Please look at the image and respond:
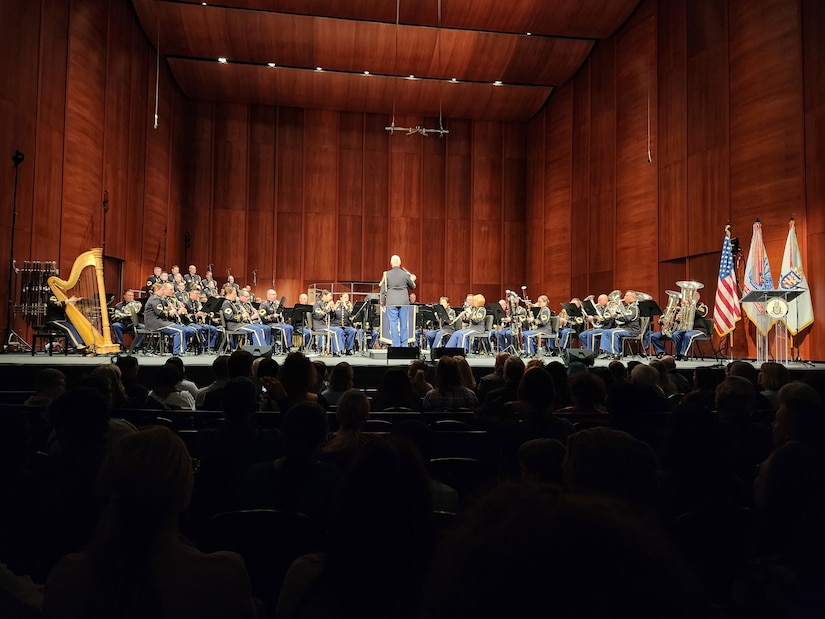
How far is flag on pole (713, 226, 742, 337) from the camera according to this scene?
10.3m

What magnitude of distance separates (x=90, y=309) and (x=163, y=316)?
1067 millimetres

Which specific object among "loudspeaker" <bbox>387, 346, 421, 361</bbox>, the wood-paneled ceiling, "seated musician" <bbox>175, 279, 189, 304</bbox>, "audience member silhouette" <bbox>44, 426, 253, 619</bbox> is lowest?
"audience member silhouette" <bbox>44, 426, 253, 619</bbox>

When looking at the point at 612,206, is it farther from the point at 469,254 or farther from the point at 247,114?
the point at 247,114

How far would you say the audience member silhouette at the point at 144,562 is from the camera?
43.7 inches

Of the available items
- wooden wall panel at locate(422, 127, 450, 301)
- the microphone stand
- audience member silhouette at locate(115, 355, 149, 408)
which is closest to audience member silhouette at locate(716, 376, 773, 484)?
audience member silhouette at locate(115, 355, 149, 408)

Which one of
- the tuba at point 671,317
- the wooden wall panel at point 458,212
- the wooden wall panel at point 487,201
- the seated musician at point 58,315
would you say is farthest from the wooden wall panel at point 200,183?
the tuba at point 671,317

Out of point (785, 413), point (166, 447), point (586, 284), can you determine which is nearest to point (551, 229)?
point (586, 284)

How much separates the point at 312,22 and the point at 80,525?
13884 mm

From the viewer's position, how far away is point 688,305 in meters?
10.8

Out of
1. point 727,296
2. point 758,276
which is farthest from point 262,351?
point 758,276

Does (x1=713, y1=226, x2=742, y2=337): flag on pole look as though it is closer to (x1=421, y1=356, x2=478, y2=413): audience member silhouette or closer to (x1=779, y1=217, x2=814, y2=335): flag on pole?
(x1=779, y1=217, x2=814, y2=335): flag on pole

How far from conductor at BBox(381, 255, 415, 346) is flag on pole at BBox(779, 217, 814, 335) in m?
5.53

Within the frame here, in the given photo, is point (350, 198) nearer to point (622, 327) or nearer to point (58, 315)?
point (622, 327)

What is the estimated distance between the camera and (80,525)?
2.03 metres
